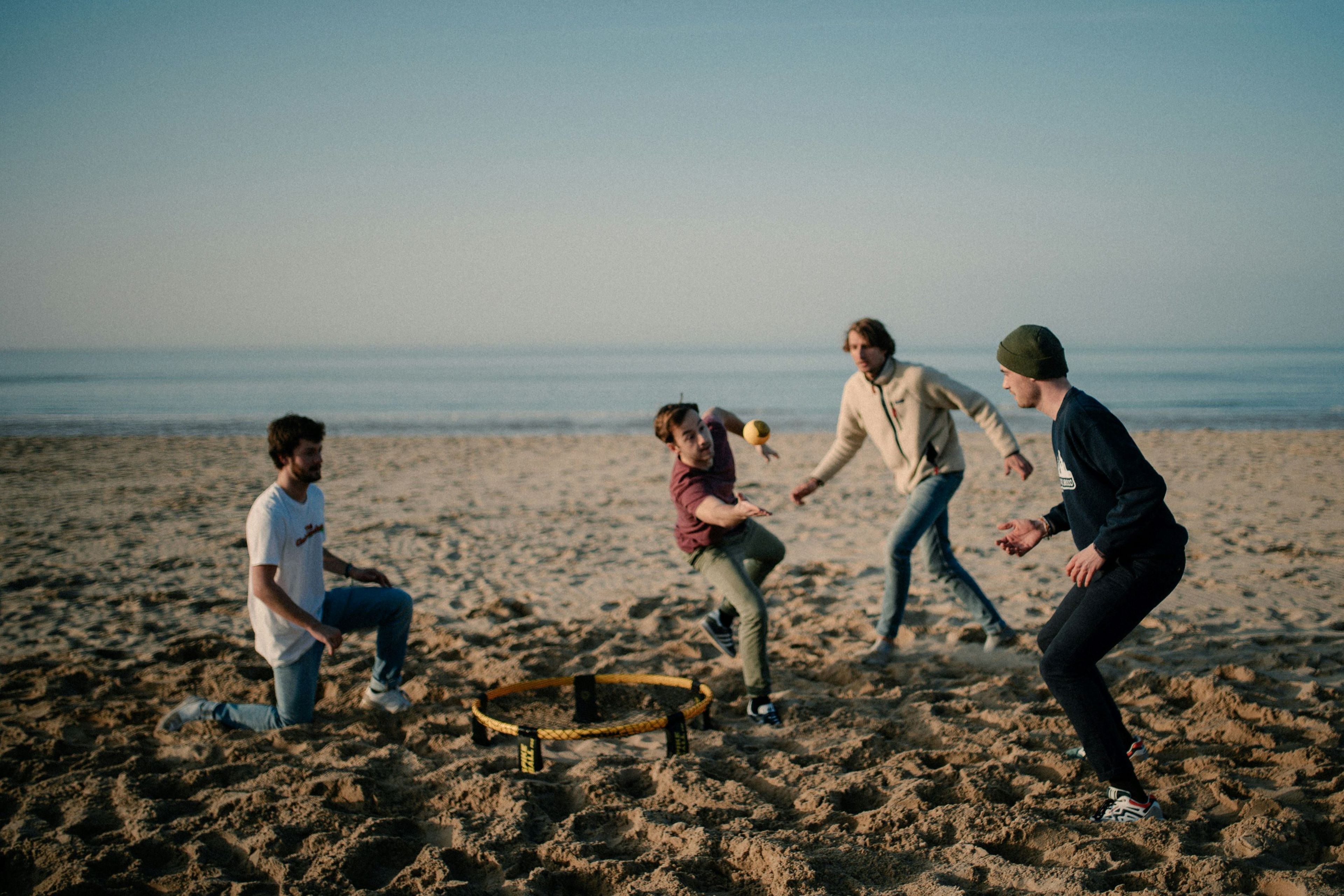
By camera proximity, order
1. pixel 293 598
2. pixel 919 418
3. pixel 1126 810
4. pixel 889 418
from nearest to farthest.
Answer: pixel 1126 810
pixel 293 598
pixel 919 418
pixel 889 418

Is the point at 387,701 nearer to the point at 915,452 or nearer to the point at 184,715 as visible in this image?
the point at 184,715

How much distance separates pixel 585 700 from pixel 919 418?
2.59 metres

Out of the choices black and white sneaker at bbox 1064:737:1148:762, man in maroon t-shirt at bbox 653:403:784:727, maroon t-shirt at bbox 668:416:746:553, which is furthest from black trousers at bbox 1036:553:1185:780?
maroon t-shirt at bbox 668:416:746:553

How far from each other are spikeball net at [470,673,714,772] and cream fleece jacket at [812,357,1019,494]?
5.37ft

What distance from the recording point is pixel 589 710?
480 cm

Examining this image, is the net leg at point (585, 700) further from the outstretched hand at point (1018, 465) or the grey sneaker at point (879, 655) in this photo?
the outstretched hand at point (1018, 465)

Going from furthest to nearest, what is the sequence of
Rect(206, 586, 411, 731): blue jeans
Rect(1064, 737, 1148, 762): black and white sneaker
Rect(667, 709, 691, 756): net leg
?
Rect(206, 586, 411, 731): blue jeans → Rect(667, 709, 691, 756): net leg → Rect(1064, 737, 1148, 762): black and white sneaker

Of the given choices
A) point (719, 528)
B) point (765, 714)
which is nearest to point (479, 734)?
point (765, 714)

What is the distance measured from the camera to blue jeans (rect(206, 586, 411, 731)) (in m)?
4.51

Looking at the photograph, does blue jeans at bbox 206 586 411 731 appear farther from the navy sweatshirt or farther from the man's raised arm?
the navy sweatshirt

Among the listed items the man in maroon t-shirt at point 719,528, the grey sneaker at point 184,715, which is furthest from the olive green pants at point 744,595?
the grey sneaker at point 184,715

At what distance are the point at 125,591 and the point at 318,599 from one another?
3724 millimetres

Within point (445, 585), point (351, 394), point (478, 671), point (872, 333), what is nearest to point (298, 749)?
point (478, 671)

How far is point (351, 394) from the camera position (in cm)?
3484
